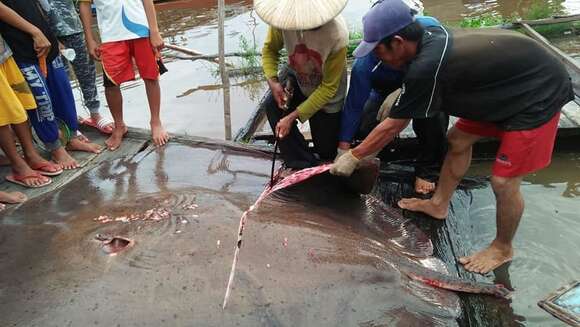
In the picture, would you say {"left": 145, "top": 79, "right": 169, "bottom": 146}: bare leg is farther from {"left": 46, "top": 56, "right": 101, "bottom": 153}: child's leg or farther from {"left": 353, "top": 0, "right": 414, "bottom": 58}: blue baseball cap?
{"left": 353, "top": 0, "right": 414, "bottom": 58}: blue baseball cap

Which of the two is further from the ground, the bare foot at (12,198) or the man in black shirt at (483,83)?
the man in black shirt at (483,83)

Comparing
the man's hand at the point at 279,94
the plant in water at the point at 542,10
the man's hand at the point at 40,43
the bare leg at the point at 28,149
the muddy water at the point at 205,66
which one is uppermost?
the man's hand at the point at 40,43

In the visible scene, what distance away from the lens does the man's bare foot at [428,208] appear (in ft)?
12.9

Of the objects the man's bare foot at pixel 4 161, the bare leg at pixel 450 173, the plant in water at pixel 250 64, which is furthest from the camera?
the plant in water at pixel 250 64

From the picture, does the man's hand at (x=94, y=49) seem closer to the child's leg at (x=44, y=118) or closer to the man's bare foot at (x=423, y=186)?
the child's leg at (x=44, y=118)

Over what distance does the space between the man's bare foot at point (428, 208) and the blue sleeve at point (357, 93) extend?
0.80 m

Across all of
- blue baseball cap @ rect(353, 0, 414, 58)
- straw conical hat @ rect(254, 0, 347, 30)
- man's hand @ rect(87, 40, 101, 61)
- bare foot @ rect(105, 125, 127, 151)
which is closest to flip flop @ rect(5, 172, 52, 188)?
bare foot @ rect(105, 125, 127, 151)

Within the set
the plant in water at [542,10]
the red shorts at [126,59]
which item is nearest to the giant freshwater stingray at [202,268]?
the red shorts at [126,59]

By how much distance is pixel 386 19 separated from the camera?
9.86 ft

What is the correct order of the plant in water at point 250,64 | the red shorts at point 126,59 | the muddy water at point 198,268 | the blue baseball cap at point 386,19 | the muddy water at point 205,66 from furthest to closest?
1. the plant in water at point 250,64
2. the muddy water at point 205,66
3. the red shorts at point 126,59
4. the blue baseball cap at point 386,19
5. the muddy water at point 198,268

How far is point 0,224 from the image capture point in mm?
3000

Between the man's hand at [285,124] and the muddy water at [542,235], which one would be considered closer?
the muddy water at [542,235]

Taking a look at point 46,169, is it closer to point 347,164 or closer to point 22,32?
point 22,32

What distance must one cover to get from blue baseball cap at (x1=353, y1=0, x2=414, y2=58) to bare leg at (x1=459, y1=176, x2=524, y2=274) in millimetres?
1319
